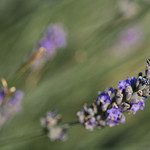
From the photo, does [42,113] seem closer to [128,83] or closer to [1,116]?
[1,116]

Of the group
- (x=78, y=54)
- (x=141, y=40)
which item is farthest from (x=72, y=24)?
(x=141, y=40)

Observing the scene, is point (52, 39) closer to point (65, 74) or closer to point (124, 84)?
point (65, 74)

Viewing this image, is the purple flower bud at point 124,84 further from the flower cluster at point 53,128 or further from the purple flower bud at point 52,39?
the purple flower bud at point 52,39

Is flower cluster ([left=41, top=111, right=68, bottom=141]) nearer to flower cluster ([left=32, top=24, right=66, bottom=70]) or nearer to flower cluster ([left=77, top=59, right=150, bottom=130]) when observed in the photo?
flower cluster ([left=77, top=59, right=150, bottom=130])

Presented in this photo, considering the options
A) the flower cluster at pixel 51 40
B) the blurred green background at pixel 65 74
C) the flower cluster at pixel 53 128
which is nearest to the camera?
the flower cluster at pixel 53 128

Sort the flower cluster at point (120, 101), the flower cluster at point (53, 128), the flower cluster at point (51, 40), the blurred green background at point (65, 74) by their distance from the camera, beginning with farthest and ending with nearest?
1. the blurred green background at point (65, 74)
2. the flower cluster at point (51, 40)
3. the flower cluster at point (53, 128)
4. the flower cluster at point (120, 101)

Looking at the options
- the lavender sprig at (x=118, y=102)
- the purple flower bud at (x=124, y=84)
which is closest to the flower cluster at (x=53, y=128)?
the lavender sprig at (x=118, y=102)
